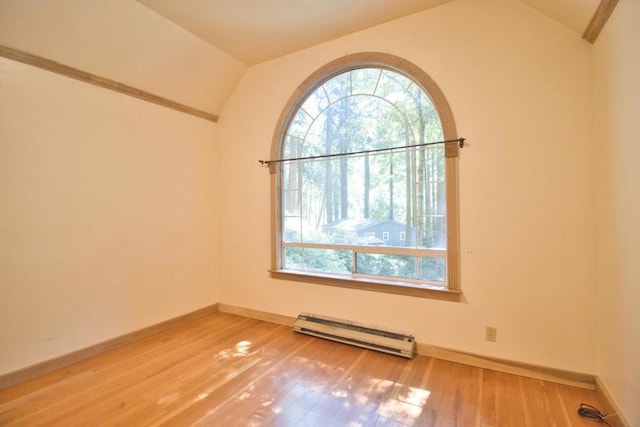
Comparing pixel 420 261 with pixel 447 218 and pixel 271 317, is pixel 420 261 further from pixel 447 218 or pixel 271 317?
pixel 271 317

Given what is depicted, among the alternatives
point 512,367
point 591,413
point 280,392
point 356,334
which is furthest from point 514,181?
point 280,392

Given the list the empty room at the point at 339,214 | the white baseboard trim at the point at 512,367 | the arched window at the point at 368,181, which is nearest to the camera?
the empty room at the point at 339,214

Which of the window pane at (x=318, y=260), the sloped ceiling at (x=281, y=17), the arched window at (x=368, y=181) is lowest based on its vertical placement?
the window pane at (x=318, y=260)

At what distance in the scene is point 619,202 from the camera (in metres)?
1.70

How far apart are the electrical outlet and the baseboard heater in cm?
57

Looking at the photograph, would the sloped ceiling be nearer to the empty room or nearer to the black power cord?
the empty room

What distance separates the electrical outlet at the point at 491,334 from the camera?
7.59 feet

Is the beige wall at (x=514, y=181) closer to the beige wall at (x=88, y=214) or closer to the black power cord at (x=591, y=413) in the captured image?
the black power cord at (x=591, y=413)

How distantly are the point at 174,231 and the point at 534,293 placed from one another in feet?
11.1

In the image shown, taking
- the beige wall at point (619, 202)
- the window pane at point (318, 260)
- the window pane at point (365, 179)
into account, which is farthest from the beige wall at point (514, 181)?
the window pane at point (318, 260)

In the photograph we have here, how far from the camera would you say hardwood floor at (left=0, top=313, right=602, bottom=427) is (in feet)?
5.86

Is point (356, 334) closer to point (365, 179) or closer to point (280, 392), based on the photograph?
point (280, 392)

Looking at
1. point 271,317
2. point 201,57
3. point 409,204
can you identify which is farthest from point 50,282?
point 409,204

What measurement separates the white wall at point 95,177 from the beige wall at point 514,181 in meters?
1.97
